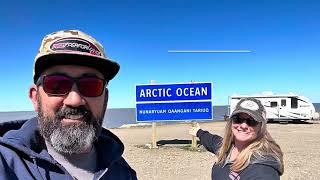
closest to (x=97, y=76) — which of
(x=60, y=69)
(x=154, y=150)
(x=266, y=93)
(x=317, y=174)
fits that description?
(x=60, y=69)

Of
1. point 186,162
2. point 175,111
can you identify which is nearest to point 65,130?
point 186,162

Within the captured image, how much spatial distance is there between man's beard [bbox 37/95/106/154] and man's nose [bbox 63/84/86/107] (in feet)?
0.07

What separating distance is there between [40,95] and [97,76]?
0.29 metres

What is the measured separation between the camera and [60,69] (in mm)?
1992

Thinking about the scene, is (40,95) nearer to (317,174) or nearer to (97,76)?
(97,76)

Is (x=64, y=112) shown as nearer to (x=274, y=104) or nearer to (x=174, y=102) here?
(x=174, y=102)

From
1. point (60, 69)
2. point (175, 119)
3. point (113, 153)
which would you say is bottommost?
point (175, 119)

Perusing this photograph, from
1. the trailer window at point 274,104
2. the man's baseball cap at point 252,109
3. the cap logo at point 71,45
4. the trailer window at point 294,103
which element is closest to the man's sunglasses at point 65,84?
the cap logo at point 71,45

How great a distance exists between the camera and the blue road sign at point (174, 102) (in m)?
14.3

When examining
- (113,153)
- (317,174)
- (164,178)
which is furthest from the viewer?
(317,174)

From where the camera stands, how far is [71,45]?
1889 mm

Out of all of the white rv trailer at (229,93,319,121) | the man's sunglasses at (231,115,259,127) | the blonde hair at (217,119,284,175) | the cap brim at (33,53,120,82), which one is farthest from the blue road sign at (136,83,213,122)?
the white rv trailer at (229,93,319,121)

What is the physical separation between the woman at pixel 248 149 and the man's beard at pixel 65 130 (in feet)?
6.23

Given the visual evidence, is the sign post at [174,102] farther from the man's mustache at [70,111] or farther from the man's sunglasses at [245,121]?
the man's mustache at [70,111]
